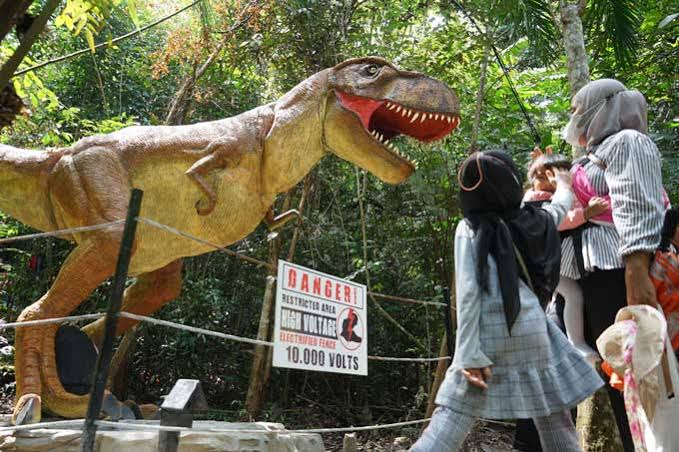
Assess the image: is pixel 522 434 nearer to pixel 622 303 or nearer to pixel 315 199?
pixel 622 303

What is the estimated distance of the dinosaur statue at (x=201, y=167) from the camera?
11.5 feet

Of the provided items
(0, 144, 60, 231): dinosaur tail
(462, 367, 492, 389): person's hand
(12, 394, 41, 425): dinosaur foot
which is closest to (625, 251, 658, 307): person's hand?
(462, 367, 492, 389): person's hand

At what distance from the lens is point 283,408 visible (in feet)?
23.0

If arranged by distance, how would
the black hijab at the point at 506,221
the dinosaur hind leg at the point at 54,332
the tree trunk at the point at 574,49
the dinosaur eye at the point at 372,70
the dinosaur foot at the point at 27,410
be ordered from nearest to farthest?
1. the black hijab at the point at 506,221
2. the dinosaur foot at the point at 27,410
3. the dinosaur hind leg at the point at 54,332
4. the dinosaur eye at the point at 372,70
5. the tree trunk at the point at 574,49

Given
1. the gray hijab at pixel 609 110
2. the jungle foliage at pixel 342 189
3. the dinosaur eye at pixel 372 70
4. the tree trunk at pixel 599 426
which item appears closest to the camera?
the gray hijab at pixel 609 110

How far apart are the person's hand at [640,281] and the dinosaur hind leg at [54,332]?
231 centimetres

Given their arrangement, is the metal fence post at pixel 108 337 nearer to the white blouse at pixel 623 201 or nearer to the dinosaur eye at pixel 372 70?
the white blouse at pixel 623 201

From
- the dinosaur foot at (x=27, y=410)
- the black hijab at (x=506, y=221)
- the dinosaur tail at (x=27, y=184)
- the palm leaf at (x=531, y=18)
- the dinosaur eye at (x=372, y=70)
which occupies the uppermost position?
the palm leaf at (x=531, y=18)

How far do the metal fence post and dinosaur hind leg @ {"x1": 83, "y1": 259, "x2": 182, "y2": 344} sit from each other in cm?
172

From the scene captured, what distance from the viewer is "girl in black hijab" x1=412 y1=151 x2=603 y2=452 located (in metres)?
2.25

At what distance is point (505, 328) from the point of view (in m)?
2.34

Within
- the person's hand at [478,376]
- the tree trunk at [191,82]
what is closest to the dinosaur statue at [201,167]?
the person's hand at [478,376]

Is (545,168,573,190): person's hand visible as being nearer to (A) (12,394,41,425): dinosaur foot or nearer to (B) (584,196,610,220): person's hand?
(B) (584,196,610,220): person's hand

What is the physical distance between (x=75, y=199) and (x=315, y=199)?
4408 mm
